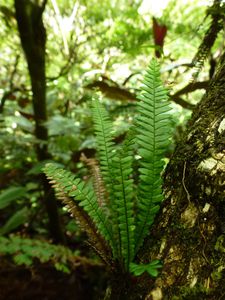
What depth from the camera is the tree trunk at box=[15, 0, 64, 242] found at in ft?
7.15

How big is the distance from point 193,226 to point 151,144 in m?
0.23

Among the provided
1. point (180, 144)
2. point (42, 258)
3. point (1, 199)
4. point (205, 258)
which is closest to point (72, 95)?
point (1, 199)

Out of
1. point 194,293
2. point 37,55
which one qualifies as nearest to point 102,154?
point 194,293

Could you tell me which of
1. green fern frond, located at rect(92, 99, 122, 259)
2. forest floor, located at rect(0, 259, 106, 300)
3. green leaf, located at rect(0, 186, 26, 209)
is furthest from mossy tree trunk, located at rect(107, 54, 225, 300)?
forest floor, located at rect(0, 259, 106, 300)

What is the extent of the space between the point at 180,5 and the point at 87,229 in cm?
386

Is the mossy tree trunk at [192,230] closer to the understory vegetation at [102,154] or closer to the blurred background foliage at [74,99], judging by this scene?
the understory vegetation at [102,154]

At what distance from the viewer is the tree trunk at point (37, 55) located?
2180 millimetres

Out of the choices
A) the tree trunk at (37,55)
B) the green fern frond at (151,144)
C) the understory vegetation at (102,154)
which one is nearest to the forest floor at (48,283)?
the understory vegetation at (102,154)

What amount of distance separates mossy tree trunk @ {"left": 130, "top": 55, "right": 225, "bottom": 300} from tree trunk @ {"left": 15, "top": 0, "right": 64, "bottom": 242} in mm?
1569

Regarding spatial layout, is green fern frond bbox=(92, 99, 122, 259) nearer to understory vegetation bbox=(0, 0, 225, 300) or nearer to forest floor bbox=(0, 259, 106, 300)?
understory vegetation bbox=(0, 0, 225, 300)

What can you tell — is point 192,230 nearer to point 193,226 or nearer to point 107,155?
point 193,226

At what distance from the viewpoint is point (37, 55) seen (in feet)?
7.48

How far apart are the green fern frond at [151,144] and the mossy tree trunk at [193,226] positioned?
44 mm

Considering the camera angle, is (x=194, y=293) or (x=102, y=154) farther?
(x=102, y=154)
